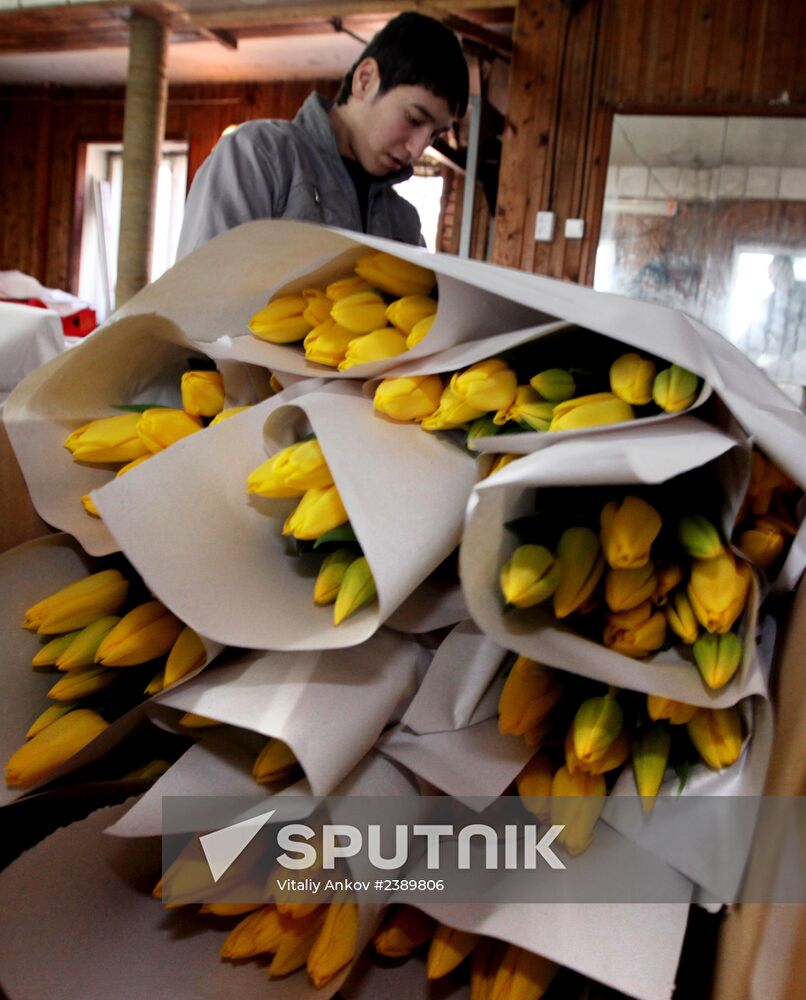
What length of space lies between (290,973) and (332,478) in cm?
25

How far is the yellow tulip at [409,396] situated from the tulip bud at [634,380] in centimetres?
9

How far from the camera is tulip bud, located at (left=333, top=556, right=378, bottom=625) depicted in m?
0.39

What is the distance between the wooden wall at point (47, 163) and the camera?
7.12 metres

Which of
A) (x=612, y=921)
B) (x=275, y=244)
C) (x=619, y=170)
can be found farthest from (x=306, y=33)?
(x=612, y=921)

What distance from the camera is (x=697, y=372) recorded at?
0.36m

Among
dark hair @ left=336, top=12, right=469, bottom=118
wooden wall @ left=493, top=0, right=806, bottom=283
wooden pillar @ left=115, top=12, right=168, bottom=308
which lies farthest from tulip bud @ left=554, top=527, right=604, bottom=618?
wooden pillar @ left=115, top=12, right=168, bottom=308

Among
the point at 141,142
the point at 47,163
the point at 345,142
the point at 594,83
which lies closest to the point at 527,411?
the point at 345,142

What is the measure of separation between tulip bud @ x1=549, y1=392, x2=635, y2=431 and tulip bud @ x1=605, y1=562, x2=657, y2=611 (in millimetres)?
67

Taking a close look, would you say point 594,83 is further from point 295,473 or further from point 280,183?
point 295,473

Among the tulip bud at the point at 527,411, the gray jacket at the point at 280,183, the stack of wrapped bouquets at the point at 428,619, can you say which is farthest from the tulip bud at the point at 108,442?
the gray jacket at the point at 280,183

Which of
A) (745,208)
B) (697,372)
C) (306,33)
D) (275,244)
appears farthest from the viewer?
(306,33)

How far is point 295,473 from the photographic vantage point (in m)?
0.40

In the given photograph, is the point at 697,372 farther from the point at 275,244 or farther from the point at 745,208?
the point at 745,208

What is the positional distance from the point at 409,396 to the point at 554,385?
0.24 feet
